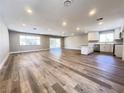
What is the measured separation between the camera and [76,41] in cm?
1120

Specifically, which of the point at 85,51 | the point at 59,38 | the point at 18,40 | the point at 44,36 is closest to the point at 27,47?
the point at 18,40

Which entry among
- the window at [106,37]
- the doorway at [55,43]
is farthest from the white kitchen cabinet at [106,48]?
the doorway at [55,43]

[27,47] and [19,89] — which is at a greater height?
[27,47]

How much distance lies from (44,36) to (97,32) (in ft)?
24.5

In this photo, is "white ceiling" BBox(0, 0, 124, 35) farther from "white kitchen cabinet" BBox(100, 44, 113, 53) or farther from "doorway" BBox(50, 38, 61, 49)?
"doorway" BBox(50, 38, 61, 49)

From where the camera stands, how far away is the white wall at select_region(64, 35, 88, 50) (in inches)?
391

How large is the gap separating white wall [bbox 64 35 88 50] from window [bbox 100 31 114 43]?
7.04 feet

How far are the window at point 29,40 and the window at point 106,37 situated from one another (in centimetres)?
857

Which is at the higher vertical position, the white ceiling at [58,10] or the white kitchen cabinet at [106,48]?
the white ceiling at [58,10]

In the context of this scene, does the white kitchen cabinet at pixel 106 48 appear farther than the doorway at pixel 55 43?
No

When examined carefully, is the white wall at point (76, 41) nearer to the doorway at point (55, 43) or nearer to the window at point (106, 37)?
the doorway at point (55, 43)

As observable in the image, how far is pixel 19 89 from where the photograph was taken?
1.54m

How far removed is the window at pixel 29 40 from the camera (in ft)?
27.2

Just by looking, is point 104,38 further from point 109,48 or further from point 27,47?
point 27,47
